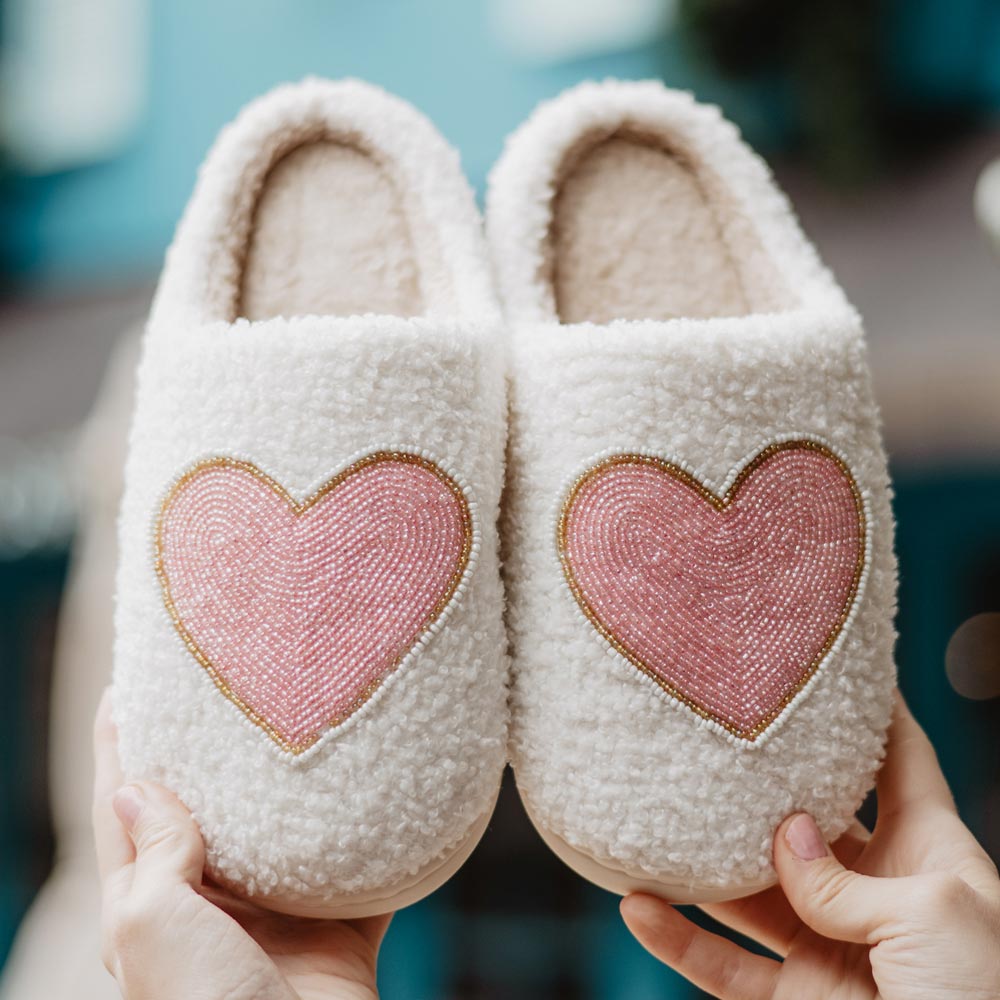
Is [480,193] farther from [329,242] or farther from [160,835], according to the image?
[160,835]

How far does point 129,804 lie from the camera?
0.40 metres

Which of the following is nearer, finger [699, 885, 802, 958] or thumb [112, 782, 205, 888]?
thumb [112, 782, 205, 888]

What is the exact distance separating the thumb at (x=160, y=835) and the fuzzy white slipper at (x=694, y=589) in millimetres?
135

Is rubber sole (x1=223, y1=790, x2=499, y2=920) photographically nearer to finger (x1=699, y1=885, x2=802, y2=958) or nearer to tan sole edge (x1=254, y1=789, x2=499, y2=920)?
tan sole edge (x1=254, y1=789, x2=499, y2=920)

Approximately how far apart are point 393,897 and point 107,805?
135mm

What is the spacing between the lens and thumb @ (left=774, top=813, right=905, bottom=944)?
398 mm

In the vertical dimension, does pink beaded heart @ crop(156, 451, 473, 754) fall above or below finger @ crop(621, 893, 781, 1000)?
above

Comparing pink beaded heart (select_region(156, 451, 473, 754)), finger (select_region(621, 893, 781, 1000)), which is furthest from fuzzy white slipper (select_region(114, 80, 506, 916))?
finger (select_region(621, 893, 781, 1000))

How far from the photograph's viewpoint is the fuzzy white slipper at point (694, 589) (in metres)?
0.41

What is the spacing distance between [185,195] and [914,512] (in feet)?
3.53

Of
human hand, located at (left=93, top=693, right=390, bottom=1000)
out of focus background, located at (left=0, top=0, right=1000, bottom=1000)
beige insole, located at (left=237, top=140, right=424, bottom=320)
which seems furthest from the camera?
out of focus background, located at (left=0, top=0, right=1000, bottom=1000)

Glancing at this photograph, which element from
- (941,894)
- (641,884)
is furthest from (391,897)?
(941,894)

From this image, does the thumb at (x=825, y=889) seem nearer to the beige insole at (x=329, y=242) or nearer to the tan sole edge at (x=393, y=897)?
the tan sole edge at (x=393, y=897)

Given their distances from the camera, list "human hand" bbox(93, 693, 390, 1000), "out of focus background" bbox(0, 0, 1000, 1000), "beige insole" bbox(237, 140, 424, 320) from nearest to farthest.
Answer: "human hand" bbox(93, 693, 390, 1000) < "beige insole" bbox(237, 140, 424, 320) < "out of focus background" bbox(0, 0, 1000, 1000)
